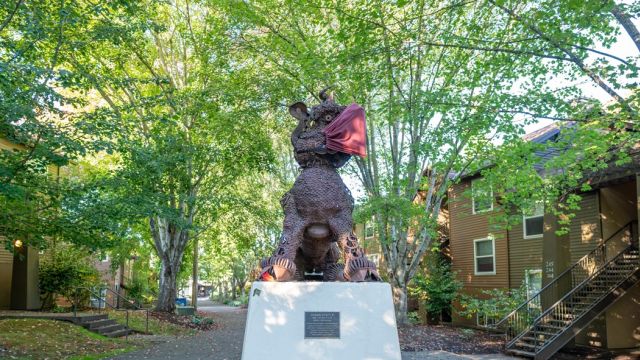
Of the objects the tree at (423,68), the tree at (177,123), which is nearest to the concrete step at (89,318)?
the tree at (177,123)

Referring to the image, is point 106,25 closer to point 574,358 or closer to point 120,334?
point 120,334

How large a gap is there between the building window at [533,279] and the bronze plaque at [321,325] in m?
15.6

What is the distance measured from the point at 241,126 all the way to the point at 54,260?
846 cm

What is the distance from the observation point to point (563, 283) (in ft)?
51.5

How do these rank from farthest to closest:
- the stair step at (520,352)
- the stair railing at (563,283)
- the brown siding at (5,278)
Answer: the brown siding at (5,278) < the stair railing at (563,283) < the stair step at (520,352)

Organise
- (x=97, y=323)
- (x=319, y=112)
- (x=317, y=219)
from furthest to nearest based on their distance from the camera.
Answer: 1. (x=97, y=323)
2. (x=319, y=112)
3. (x=317, y=219)

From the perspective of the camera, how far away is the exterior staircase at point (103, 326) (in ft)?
51.4

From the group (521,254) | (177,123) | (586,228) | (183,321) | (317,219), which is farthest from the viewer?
(183,321)

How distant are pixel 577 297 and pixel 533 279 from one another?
18.3 ft

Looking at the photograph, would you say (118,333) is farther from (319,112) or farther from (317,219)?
(319,112)

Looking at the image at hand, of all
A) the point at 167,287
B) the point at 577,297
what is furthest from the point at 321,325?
the point at 167,287

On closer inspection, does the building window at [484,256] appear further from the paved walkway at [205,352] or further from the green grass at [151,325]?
the green grass at [151,325]

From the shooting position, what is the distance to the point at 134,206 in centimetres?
1278

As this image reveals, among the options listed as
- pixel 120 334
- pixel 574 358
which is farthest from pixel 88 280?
pixel 574 358
